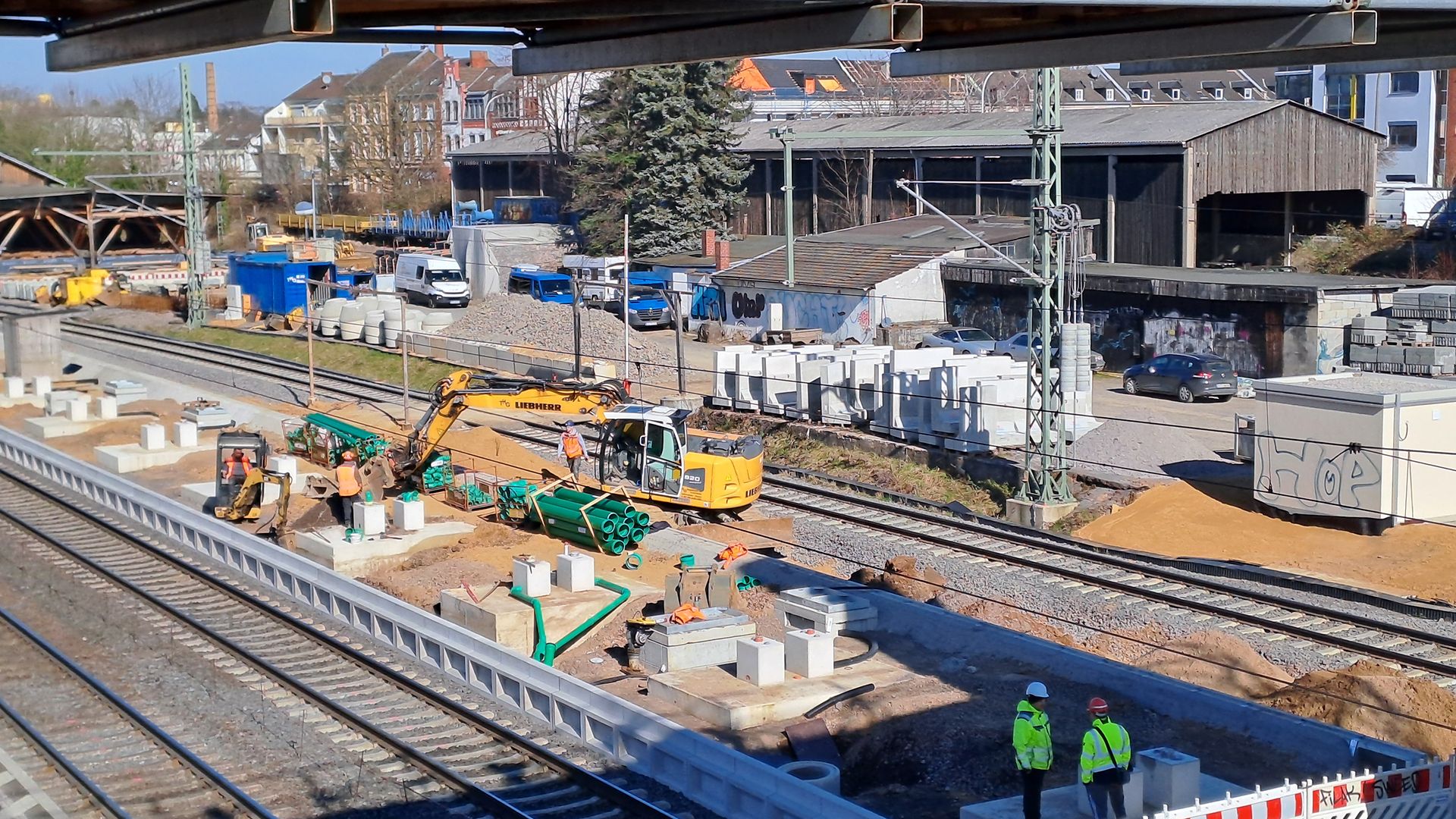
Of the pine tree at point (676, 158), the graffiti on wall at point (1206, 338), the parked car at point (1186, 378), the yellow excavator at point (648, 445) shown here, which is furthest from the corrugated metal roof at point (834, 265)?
the yellow excavator at point (648, 445)

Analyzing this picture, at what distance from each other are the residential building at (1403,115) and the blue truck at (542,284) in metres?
31.5

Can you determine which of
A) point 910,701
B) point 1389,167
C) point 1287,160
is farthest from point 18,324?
point 1389,167

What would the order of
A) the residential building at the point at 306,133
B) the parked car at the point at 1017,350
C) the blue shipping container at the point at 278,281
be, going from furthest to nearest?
the residential building at the point at 306,133
the blue shipping container at the point at 278,281
the parked car at the point at 1017,350

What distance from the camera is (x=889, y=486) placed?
26000mm

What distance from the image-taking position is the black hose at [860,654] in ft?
49.6

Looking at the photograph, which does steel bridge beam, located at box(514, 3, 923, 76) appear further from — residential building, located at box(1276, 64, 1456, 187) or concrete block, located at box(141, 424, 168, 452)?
residential building, located at box(1276, 64, 1456, 187)

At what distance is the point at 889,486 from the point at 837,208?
2838cm

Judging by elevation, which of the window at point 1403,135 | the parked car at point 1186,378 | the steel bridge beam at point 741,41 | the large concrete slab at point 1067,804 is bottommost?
the large concrete slab at point 1067,804

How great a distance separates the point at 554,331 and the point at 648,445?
777 inches

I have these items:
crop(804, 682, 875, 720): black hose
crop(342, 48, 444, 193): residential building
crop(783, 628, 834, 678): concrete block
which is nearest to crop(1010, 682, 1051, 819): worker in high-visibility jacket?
crop(804, 682, 875, 720): black hose

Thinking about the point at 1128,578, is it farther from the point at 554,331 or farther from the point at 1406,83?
the point at 1406,83

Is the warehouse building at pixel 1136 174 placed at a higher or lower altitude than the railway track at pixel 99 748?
higher

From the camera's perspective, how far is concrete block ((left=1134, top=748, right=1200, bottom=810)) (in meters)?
10.5

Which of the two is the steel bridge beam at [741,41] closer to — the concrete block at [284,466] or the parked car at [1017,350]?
the concrete block at [284,466]
